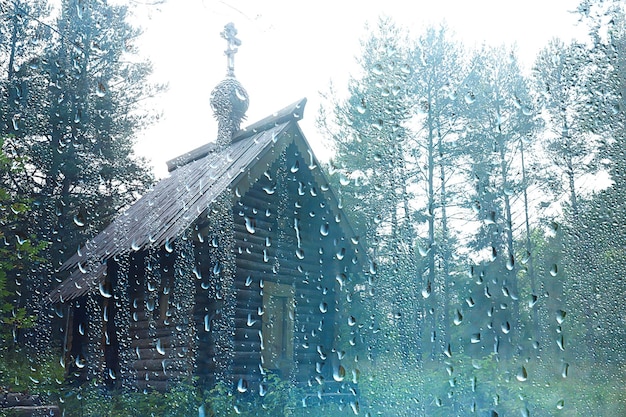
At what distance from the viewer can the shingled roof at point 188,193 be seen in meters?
5.88

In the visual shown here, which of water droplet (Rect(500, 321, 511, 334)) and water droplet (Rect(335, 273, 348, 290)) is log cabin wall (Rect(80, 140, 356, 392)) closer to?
water droplet (Rect(335, 273, 348, 290))

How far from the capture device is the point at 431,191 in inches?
451

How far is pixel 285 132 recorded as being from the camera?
258 inches

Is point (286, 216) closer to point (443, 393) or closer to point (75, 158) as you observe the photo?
point (443, 393)

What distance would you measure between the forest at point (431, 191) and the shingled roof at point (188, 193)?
116 cm

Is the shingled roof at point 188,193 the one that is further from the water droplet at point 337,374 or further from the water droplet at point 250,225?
the water droplet at point 337,374

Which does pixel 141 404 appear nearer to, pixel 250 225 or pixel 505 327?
pixel 250 225

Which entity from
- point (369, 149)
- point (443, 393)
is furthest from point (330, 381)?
point (369, 149)

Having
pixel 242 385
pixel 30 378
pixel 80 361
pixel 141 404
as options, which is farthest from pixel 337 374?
pixel 80 361

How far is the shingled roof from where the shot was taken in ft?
19.3

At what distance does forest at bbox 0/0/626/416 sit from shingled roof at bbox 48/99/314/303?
3.81 feet

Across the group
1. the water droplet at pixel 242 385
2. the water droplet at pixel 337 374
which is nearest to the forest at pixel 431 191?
the water droplet at pixel 337 374

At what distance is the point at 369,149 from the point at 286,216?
4925 millimetres

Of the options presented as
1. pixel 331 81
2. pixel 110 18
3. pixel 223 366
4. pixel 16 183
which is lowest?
pixel 223 366
